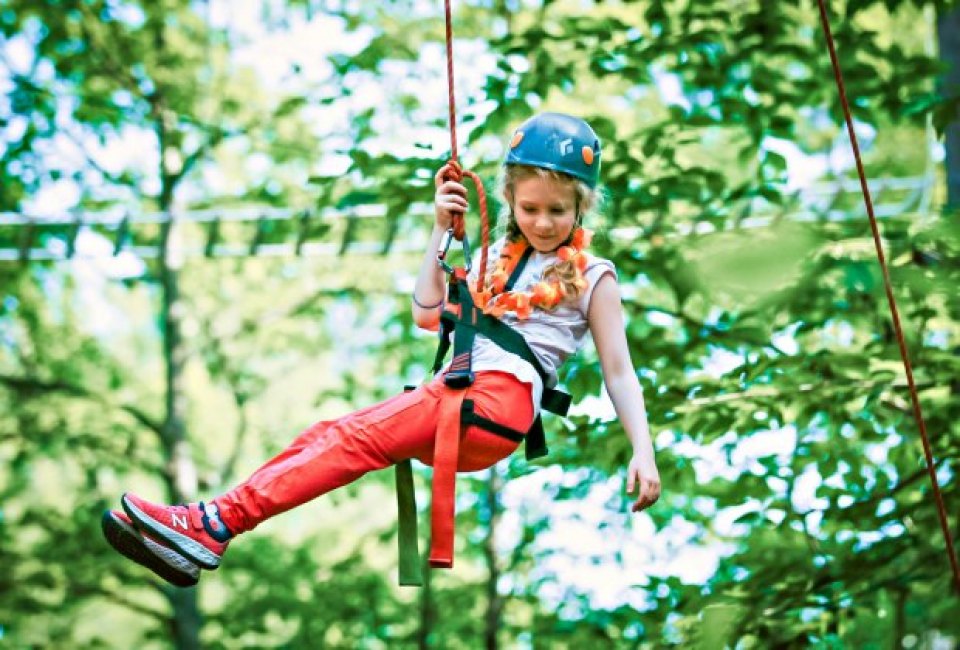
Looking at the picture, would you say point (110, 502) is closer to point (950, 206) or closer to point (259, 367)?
point (259, 367)

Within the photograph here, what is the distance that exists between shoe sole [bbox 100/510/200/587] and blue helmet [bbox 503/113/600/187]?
44.9 inches

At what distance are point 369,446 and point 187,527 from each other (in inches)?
16.6

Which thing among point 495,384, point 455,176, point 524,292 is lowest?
point 495,384

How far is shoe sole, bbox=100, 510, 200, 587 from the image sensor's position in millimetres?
2678

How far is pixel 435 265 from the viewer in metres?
3.02

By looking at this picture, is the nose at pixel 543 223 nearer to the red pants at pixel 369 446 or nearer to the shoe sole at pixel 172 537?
the red pants at pixel 369 446

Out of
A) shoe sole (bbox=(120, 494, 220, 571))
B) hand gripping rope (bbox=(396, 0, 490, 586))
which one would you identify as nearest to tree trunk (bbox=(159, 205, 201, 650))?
hand gripping rope (bbox=(396, 0, 490, 586))

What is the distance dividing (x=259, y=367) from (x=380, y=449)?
9.05 metres

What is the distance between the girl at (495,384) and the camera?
2738 mm

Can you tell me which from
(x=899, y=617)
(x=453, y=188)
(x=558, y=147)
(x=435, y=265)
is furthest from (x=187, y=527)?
(x=899, y=617)

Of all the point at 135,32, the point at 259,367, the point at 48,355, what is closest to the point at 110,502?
the point at 48,355

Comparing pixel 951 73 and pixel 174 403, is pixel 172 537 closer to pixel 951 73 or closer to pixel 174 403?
pixel 951 73

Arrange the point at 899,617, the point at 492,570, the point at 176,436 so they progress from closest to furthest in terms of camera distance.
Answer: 1. the point at 899,617
2. the point at 492,570
3. the point at 176,436

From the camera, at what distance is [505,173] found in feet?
9.76
